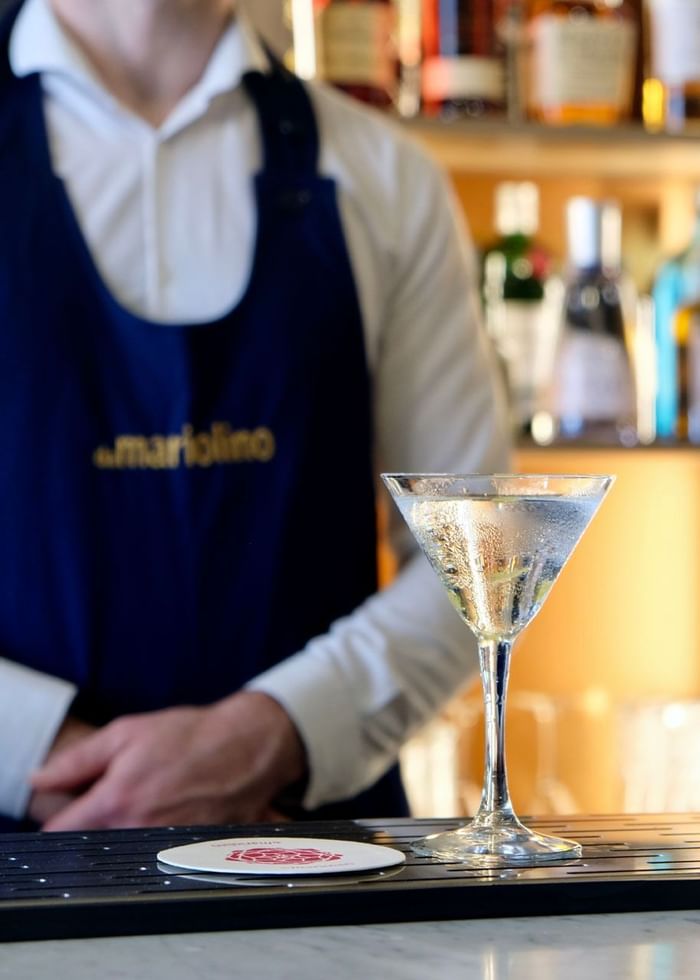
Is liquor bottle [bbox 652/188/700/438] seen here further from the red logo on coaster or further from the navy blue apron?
the red logo on coaster

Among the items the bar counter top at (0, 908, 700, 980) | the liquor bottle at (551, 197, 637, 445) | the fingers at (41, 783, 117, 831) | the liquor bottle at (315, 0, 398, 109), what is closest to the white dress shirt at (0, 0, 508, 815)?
the fingers at (41, 783, 117, 831)

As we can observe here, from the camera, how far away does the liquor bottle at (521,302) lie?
193 centimetres

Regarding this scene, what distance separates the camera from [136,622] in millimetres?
1303

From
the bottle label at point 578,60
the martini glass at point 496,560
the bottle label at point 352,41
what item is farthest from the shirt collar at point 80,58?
the martini glass at point 496,560

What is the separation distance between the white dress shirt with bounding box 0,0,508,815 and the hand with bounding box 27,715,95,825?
41 millimetres

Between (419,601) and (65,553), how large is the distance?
293 mm

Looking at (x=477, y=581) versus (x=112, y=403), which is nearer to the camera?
(x=477, y=581)

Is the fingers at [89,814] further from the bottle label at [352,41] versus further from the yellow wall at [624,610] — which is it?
the yellow wall at [624,610]

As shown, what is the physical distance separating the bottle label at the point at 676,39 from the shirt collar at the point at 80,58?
659 mm

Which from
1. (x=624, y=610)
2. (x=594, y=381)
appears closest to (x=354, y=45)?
(x=594, y=381)

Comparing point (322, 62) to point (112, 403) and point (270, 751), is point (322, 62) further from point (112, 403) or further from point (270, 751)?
point (270, 751)

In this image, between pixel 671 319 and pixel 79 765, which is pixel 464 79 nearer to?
pixel 671 319

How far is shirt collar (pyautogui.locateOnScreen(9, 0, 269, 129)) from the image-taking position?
1.38m

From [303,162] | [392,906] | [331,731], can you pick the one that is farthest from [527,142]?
[392,906]
